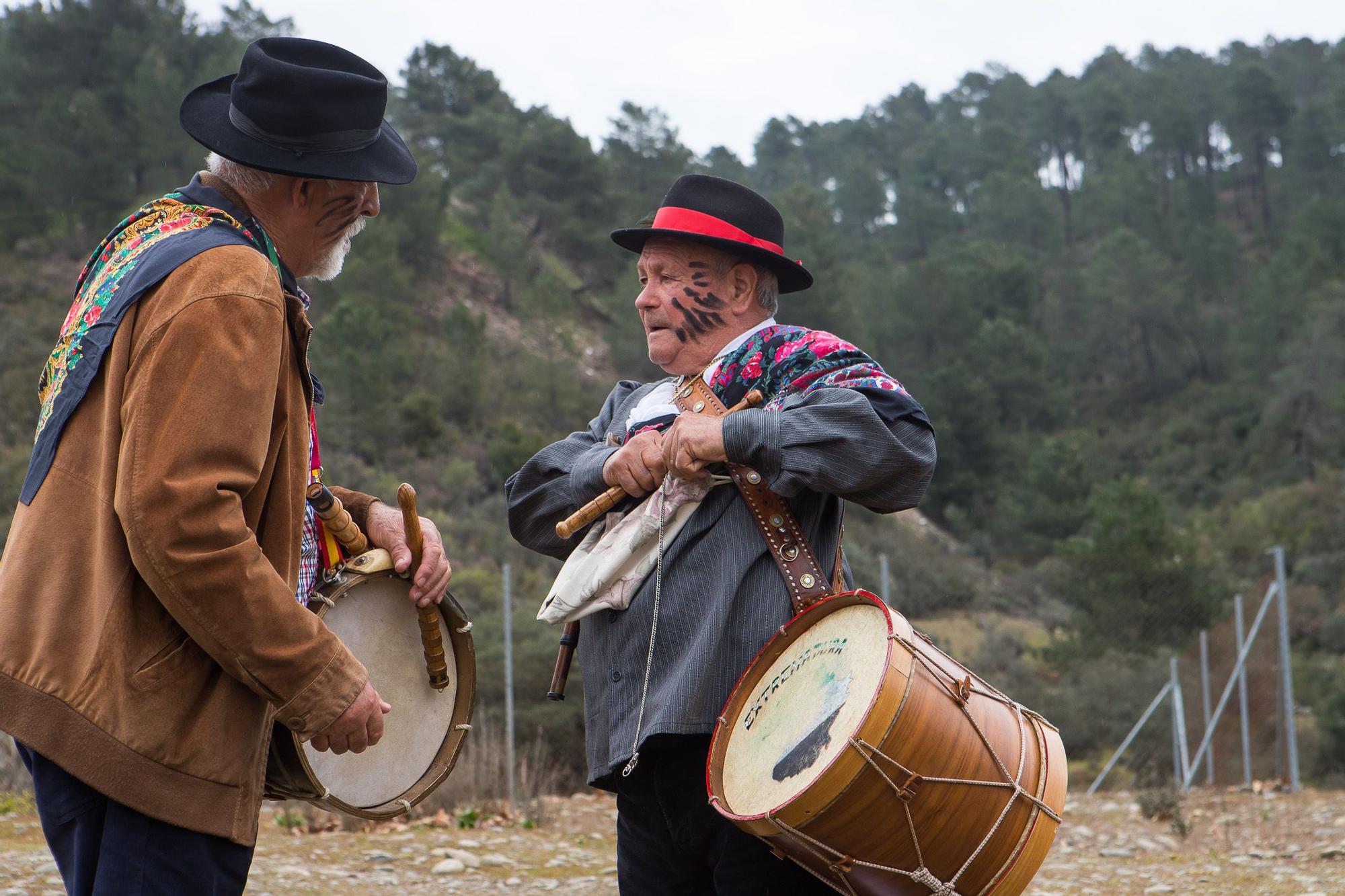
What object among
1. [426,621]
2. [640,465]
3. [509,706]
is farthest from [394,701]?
[509,706]

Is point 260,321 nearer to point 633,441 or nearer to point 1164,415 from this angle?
point 633,441

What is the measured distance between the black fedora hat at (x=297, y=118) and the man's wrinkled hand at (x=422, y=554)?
2.65ft

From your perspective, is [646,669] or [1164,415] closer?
[646,669]

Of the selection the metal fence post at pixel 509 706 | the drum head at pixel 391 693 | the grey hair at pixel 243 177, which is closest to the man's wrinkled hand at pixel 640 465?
the drum head at pixel 391 693

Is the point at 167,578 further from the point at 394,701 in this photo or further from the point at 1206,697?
the point at 1206,697

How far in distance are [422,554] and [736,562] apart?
0.69m

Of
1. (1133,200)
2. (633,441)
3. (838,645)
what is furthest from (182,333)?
(1133,200)

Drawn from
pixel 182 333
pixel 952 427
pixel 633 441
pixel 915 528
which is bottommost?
pixel 915 528

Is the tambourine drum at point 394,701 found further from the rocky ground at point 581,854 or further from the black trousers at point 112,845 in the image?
the rocky ground at point 581,854

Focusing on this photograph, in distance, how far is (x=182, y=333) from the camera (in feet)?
6.82

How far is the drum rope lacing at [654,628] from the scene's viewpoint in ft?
8.91

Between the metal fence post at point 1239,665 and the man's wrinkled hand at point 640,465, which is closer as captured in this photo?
the man's wrinkled hand at point 640,465

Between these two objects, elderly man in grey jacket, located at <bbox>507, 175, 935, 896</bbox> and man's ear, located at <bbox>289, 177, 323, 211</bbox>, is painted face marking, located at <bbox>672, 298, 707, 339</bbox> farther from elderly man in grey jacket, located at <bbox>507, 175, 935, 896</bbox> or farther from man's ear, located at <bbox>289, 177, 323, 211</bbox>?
man's ear, located at <bbox>289, 177, 323, 211</bbox>

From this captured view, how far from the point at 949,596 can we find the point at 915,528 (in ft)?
42.4
